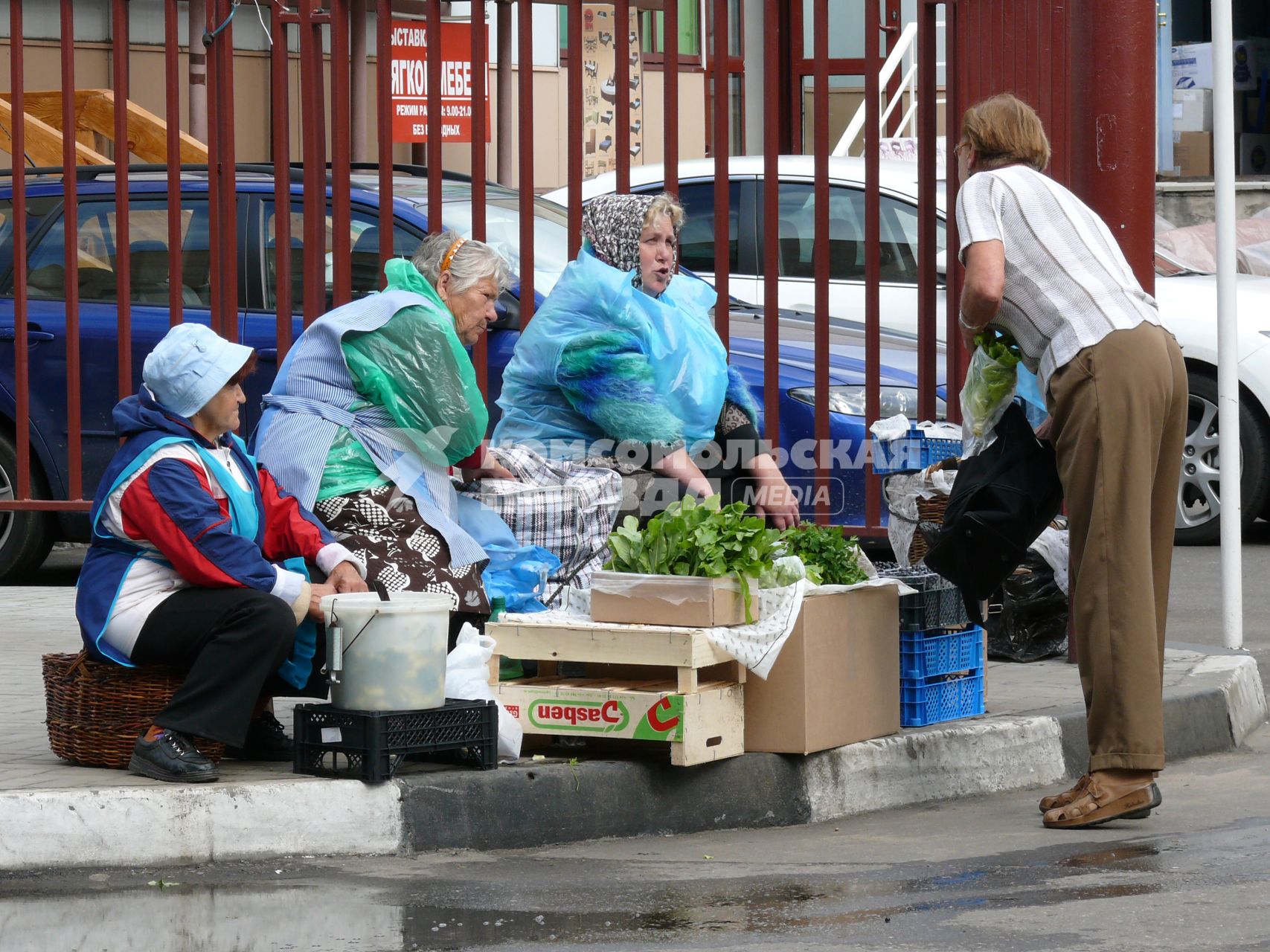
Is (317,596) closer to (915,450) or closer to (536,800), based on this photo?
(536,800)

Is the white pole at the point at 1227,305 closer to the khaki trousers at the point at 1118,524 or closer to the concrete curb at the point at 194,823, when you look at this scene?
the khaki trousers at the point at 1118,524

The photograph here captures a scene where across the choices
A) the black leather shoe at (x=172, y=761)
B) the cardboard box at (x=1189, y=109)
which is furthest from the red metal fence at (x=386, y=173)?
the cardboard box at (x=1189, y=109)

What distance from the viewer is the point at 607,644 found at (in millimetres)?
5230

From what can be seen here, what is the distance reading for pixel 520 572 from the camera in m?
6.40

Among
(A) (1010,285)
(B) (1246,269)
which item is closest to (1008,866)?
(A) (1010,285)

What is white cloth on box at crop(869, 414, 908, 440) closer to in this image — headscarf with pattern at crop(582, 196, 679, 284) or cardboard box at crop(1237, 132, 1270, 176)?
headscarf with pattern at crop(582, 196, 679, 284)

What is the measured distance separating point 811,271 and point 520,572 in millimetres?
3158

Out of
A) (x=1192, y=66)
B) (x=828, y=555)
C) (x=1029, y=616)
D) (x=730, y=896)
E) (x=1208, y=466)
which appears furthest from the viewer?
(x=1192, y=66)

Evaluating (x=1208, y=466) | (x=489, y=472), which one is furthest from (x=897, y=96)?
(x=489, y=472)

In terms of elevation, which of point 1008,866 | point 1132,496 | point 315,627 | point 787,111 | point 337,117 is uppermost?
point 787,111

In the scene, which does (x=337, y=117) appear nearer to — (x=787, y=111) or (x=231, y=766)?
(x=231, y=766)

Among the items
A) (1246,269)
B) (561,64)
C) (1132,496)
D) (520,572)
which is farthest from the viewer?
(561,64)

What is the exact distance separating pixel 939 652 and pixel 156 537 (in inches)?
88.6

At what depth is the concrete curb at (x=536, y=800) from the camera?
4.64 metres
